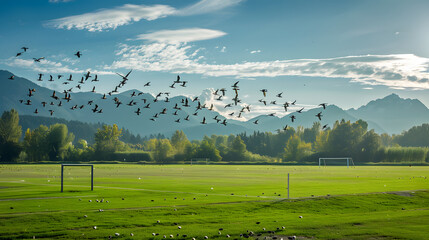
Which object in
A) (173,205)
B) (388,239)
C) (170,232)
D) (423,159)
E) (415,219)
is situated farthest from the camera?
(423,159)

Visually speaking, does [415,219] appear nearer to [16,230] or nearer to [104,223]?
[104,223]

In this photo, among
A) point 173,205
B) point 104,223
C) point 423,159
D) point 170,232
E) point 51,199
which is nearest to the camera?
point 170,232

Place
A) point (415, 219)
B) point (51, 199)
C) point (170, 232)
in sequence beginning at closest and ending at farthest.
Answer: point (170, 232)
point (415, 219)
point (51, 199)

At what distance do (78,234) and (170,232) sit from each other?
13.4 ft

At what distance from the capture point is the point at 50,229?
2203 centimetres

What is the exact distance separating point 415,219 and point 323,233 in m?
7.30

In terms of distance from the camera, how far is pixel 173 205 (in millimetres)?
29859

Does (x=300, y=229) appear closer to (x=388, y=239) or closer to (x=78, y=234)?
(x=388, y=239)

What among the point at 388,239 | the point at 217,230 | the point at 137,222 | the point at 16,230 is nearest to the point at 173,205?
the point at 137,222

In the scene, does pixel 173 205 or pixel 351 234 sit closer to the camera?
pixel 351 234

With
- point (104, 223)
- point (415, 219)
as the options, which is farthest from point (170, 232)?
point (415, 219)

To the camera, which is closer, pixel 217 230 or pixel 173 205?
pixel 217 230

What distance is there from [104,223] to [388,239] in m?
13.3

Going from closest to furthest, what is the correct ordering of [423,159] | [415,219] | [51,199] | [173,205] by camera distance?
[415,219], [173,205], [51,199], [423,159]
